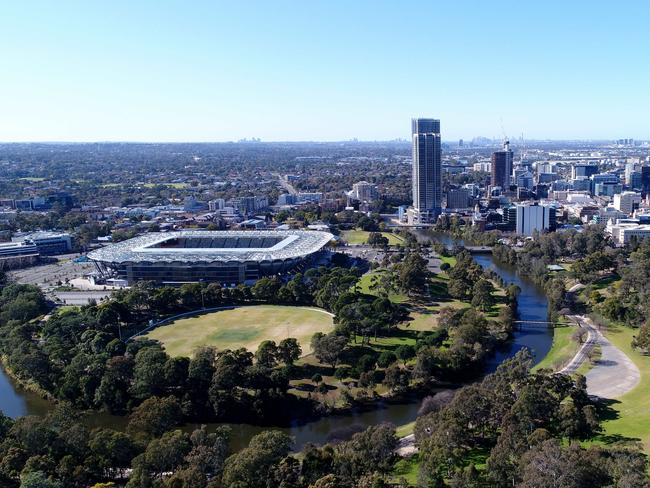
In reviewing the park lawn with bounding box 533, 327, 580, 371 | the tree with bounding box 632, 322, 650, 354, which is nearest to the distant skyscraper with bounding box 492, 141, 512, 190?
the park lawn with bounding box 533, 327, 580, 371

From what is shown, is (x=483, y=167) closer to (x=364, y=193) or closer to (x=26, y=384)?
(x=364, y=193)

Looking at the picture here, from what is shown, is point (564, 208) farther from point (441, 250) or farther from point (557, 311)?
point (557, 311)

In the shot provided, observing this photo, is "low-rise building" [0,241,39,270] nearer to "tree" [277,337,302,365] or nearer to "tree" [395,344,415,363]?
"tree" [277,337,302,365]

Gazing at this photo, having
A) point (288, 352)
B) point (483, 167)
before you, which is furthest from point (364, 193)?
point (288, 352)

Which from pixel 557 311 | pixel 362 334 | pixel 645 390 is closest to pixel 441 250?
pixel 557 311

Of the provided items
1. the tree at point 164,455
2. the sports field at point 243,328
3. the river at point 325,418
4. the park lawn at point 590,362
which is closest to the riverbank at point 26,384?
the river at point 325,418

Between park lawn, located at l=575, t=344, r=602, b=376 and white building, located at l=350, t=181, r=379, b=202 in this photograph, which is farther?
white building, located at l=350, t=181, r=379, b=202
